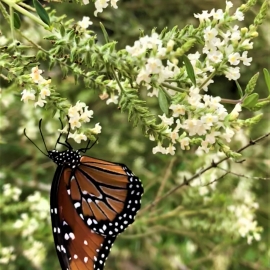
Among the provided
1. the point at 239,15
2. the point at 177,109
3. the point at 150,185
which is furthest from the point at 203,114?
the point at 150,185

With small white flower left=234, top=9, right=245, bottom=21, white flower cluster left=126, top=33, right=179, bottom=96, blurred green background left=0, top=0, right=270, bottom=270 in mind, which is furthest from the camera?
blurred green background left=0, top=0, right=270, bottom=270

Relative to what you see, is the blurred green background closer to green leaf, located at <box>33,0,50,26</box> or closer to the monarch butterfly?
the monarch butterfly

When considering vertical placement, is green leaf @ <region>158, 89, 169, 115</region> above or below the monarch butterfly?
below

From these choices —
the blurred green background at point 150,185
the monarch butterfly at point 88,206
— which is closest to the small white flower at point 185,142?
the monarch butterfly at point 88,206

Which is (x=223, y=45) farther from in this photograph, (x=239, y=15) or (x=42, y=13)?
(x=42, y=13)

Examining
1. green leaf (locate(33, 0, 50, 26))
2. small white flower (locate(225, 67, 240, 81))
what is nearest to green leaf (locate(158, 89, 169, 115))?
small white flower (locate(225, 67, 240, 81))

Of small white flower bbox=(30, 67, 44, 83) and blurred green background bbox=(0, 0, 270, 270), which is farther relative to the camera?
blurred green background bbox=(0, 0, 270, 270)

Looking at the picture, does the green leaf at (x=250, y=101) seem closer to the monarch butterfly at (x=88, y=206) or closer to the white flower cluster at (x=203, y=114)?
the white flower cluster at (x=203, y=114)

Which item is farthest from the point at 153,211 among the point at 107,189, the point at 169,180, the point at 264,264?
the point at 264,264
